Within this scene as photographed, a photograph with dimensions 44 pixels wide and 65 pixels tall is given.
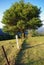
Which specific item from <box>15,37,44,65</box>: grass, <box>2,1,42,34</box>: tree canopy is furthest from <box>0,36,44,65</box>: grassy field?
<box>2,1,42,34</box>: tree canopy

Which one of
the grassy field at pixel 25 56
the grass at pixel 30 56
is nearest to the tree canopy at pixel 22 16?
the grassy field at pixel 25 56

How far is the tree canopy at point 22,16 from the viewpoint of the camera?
33.2 meters

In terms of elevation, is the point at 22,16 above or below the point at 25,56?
above

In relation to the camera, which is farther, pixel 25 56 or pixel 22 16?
pixel 22 16

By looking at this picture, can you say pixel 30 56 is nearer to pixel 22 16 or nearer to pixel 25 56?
pixel 25 56

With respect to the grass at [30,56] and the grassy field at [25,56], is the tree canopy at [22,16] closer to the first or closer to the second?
the grassy field at [25,56]

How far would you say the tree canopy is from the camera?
33250 millimetres

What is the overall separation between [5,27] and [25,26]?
4.58 m

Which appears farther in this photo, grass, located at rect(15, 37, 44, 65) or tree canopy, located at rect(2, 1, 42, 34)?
tree canopy, located at rect(2, 1, 42, 34)

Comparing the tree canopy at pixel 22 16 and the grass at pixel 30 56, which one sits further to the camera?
the tree canopy at pixel 22 16

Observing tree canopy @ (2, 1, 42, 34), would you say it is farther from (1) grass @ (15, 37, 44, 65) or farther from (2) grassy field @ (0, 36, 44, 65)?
(1) grass @ (15, 37, 44, 65)

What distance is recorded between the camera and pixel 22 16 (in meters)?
33.4

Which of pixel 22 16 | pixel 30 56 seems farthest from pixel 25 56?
pixel 22 16

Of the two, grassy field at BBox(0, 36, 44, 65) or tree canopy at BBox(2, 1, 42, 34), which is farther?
tree canopy at BBox(2, 1, 42, 34)
